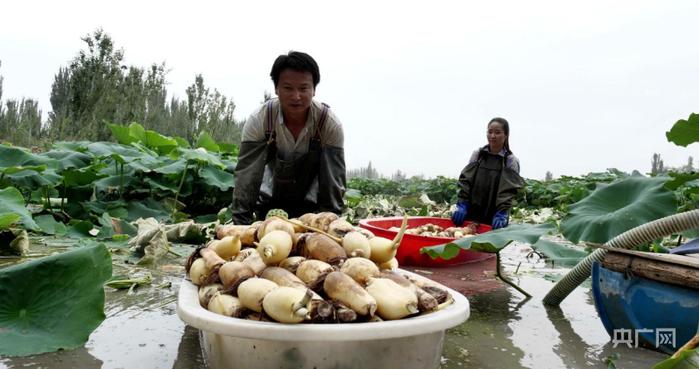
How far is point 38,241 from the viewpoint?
12.9ft

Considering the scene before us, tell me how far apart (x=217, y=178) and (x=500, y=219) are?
2.88 meters

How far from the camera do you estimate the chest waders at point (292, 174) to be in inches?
144

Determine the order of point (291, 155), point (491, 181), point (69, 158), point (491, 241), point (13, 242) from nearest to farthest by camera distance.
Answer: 1. point (491, 241)
2. point (13, 242)
3. point (291, 155)
4. point (491, 181)
5. point (69, 158)

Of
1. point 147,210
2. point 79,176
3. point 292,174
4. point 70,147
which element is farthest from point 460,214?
point 70,147

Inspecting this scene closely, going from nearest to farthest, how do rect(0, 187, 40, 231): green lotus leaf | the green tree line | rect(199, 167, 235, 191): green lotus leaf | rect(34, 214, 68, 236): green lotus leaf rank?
rect(0, 187, 40, 231): green lotus leaf → rect(34, 214, 68, 236): green lotus leaf → rect(199, 167, 235, 191): green lotus leaf → the green tree line

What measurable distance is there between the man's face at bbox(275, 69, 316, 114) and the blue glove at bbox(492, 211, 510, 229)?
1.89 metres

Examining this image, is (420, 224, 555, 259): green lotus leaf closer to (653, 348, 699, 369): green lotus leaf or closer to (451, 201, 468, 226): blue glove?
(653, 348, 699, 369): green lotus leaf

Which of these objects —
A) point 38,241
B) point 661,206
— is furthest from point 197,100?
point 661,206

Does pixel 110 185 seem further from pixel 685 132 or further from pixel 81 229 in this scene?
pixel 685 132

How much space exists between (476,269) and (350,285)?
258 cm

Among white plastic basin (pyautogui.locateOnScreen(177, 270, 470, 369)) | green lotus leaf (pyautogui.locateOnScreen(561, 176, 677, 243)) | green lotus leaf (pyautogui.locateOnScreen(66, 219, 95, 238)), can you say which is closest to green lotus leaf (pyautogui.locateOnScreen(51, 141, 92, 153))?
green lotus leaf (pyautogui.locateOnScreen(66, 219, 95, 238))

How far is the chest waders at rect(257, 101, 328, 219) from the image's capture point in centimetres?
365

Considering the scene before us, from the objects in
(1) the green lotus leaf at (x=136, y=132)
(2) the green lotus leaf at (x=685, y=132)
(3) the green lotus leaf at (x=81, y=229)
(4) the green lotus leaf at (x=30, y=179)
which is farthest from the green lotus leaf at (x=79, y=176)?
(2) the green lotus leaf at (x=685, y=132)

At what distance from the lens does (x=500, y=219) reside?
4.38m
